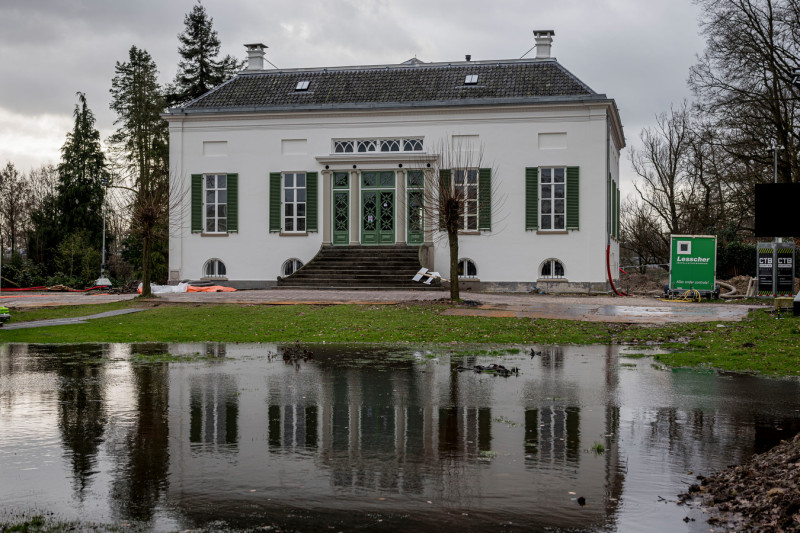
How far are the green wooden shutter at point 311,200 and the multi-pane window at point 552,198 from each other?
32.1 ft

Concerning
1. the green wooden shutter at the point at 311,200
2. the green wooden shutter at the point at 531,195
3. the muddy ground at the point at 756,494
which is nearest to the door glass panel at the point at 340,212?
the green wooden shutter at the point at 311,200


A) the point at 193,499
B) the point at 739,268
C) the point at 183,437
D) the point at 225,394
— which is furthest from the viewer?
the point at 739,268

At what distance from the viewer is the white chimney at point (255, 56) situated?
126 feet

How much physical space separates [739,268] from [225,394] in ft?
120

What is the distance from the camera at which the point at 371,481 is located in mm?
5973

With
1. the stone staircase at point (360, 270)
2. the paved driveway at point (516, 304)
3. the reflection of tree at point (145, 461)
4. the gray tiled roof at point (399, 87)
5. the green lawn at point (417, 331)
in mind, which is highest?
the gray tiled roof at point (399, 87)

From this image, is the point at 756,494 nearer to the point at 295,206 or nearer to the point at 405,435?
the point at 405,435

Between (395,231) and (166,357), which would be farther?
(395,231)

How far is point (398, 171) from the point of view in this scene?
110 feet

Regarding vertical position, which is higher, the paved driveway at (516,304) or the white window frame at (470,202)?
A: the white window frame at (470,202)

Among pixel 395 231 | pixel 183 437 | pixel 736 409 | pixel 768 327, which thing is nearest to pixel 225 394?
pixel 183 437

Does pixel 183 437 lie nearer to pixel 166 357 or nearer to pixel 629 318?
pixel 166 357

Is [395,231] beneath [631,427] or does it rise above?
above

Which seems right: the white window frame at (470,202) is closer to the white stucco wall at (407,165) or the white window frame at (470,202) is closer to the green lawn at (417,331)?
the white stucco wall at (407,165)
